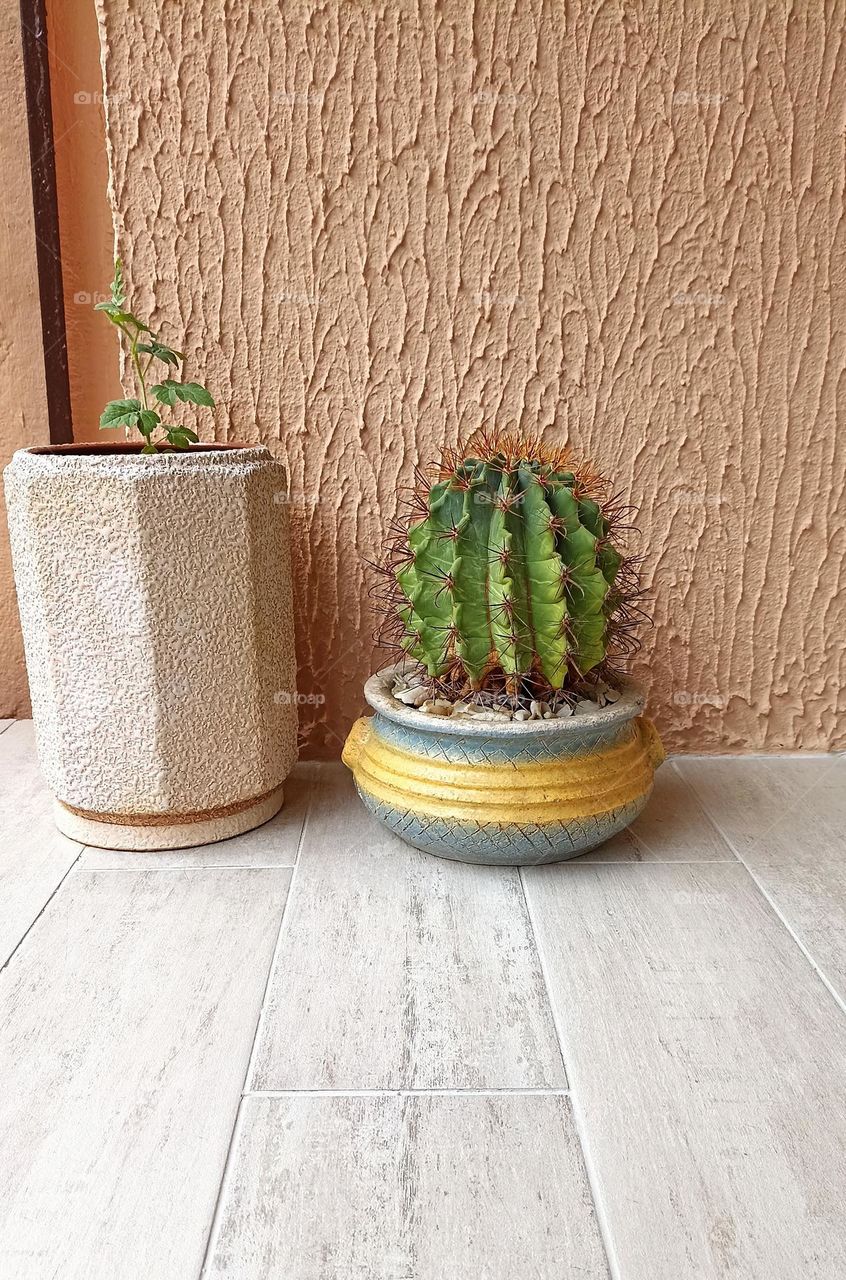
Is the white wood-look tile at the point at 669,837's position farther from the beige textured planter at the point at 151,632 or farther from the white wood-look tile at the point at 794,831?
the beige textured planter at the point at 151,632

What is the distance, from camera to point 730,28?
114 centimetres

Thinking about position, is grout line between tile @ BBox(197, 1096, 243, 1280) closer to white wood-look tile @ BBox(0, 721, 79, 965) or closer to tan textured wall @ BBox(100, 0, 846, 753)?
white wood-look tile @ BBox(0, 721, 79, 965)

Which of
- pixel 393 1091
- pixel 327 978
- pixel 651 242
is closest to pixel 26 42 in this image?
pixel 651 242

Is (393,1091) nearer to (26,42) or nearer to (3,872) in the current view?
(3,872)

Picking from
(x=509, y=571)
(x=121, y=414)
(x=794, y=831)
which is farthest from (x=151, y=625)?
(x=794, y=831)

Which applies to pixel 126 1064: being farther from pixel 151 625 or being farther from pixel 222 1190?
pixel 151 625

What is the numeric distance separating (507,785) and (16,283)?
92 cm

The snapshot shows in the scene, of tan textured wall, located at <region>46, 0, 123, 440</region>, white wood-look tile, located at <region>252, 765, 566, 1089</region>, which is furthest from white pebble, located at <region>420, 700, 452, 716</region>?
tan textured wall, located at <region>46, 0, 123, 440</region>

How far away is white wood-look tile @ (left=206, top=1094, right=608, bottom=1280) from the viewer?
57 cm

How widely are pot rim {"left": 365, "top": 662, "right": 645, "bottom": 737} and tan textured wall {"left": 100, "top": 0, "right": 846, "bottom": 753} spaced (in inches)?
10.3

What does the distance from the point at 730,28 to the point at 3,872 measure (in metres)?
1.23

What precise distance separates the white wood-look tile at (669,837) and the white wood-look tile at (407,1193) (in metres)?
0.40

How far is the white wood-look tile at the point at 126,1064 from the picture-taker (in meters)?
0.59

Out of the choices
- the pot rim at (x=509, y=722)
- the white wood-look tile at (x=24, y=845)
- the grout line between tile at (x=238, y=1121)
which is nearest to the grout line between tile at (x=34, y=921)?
the white wood-look tile at (x=24, y=845)
